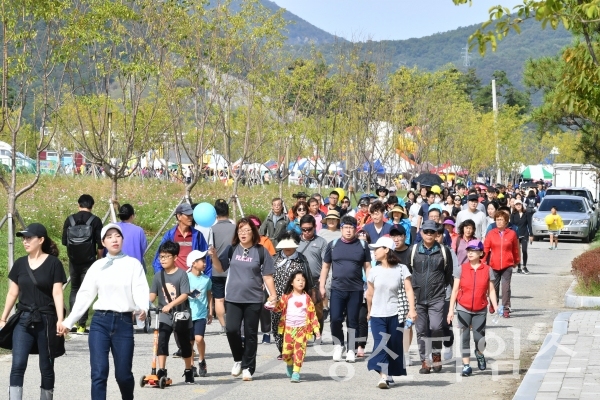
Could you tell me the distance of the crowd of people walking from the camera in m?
8.42

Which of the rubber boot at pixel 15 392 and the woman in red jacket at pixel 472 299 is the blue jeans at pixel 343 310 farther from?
the rubber boot at pixel 15 392

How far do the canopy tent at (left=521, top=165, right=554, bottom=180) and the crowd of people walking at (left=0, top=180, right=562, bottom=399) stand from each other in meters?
87.7

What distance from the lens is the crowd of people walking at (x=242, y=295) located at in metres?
8.42

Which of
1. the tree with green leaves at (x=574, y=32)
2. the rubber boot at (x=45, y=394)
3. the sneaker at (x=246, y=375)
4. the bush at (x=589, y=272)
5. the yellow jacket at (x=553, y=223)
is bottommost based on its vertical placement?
the sneaker at (x=246, y=375)

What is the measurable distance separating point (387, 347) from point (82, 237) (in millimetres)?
4729

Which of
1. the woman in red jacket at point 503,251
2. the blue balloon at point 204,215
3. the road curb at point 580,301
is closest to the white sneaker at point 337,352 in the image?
the blue balloon at point 204,215

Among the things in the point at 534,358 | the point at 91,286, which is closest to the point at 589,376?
the point at 534,358

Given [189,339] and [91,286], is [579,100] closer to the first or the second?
[189,339]

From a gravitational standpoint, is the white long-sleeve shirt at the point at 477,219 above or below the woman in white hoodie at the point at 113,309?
above

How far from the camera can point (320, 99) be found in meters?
42.2

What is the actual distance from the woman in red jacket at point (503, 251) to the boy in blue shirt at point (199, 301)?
6202 millimetres

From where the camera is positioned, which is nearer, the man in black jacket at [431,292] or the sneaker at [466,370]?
the sneaker at [466,370]

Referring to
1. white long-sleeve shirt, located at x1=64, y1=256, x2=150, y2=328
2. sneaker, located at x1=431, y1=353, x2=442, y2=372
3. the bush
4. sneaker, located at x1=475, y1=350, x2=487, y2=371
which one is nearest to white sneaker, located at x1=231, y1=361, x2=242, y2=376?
sneaker, located at x1=431, y1=353, x2=442, y2=372

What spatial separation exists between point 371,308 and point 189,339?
5.68 ft
